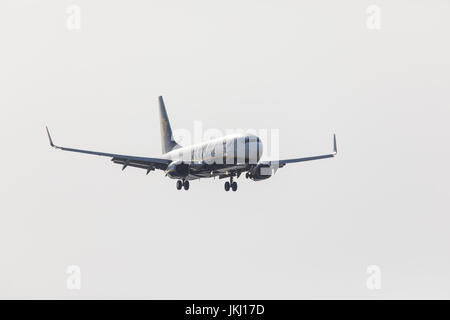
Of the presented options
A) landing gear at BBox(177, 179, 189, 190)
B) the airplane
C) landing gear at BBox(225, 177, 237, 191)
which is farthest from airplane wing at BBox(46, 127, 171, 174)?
landing gear at BBox(225, 177, 237, 191)

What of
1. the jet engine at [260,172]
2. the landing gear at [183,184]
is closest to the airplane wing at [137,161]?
the landing gear at [183,184]

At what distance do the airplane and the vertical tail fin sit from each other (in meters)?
8.17

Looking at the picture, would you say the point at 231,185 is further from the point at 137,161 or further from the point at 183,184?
the point at 137,161

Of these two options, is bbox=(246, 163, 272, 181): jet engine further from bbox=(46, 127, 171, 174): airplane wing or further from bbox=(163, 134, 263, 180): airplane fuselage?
bbox=(46, 127, 171, 174): airplane wing

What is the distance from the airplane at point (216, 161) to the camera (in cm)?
11750

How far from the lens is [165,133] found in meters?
143

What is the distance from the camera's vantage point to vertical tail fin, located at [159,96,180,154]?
14029cm

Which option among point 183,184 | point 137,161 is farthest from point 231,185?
point 137,161

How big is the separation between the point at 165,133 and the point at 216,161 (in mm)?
24760

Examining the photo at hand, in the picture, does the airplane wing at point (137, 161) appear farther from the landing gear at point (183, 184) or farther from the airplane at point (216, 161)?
the landing gear at point (183, 184)

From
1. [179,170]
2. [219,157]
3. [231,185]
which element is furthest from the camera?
[231,185]
